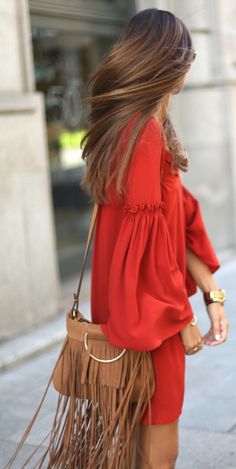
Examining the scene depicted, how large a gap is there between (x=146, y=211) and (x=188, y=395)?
2.45 metres

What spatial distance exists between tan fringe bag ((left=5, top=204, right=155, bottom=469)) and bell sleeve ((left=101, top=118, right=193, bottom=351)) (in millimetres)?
94

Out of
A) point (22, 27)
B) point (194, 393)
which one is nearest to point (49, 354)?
point (194, 393)

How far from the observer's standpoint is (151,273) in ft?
7.52

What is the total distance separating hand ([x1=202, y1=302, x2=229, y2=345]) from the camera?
98.0 inches

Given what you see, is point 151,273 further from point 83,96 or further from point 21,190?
point 83,96

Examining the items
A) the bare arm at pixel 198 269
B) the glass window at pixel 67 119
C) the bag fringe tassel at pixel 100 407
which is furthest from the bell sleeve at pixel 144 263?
the glass window at pixel 67 119

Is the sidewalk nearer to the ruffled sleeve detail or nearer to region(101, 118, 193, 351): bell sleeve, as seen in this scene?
region(101, 118, 193, 351): bell sleeve

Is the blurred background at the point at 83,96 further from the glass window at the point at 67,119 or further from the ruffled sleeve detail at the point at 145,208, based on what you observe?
the ruffled sleeve detail at the point at 145,208

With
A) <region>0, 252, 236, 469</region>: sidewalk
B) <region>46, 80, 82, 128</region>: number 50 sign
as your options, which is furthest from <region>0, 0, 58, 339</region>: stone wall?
<region>46, 80, 82, 128</region>: number 50 sign

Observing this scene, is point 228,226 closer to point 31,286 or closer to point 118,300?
point 31,286

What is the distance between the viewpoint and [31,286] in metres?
5.95

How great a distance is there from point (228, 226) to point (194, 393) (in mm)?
4721

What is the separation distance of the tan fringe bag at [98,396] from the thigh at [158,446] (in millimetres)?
37

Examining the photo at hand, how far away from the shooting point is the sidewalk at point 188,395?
3.71 m
